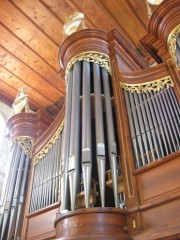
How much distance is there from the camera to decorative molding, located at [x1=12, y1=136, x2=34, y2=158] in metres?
4.53

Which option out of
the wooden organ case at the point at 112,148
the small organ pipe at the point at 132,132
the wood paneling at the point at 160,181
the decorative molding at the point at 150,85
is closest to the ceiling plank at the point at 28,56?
the wooden organ case at the point at 112,148

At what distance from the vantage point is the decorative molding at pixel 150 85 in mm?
3180

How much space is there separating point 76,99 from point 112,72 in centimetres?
61

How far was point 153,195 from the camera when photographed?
2395 millimetres

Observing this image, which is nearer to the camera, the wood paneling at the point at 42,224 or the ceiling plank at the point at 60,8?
the wood paneling at the point at 42,224

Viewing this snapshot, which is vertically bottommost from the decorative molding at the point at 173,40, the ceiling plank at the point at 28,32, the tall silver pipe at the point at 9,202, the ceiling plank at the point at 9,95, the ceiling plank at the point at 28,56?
the tall silver pipe at the point at 9,202

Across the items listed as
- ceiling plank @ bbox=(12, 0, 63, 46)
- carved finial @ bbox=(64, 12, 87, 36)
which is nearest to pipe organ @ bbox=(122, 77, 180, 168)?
carved finial @ bbox=(64, 12, 87, 36)

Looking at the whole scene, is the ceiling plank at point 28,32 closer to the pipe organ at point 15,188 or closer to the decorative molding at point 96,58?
the decorative molding at point 96,58

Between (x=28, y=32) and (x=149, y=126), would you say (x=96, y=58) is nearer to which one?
(x=149, y=126)

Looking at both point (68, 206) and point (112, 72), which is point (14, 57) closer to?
point (112, 72)

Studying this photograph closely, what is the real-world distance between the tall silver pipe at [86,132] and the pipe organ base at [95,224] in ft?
0.44

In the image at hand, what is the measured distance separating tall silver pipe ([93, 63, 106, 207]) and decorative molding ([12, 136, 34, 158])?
5.58 feet

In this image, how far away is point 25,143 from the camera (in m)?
4.66

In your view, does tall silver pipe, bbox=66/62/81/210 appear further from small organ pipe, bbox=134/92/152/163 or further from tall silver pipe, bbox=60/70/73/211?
small organ pipe, bbox=134/92/152/163
